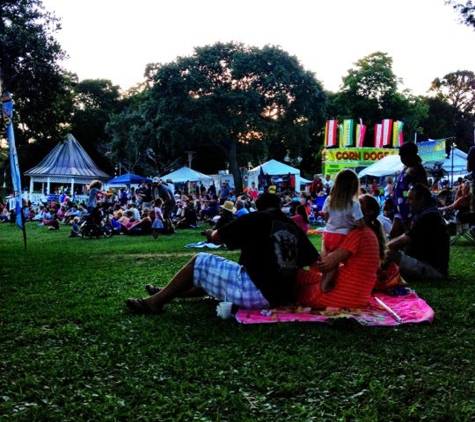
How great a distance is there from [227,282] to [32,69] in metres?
10.5

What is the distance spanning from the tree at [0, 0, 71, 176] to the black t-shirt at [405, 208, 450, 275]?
969cm

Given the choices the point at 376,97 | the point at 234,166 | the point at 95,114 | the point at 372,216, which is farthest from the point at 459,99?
the point at 372,216

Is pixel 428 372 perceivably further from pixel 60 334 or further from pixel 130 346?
pixel 60 334

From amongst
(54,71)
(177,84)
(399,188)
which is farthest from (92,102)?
(399,188)

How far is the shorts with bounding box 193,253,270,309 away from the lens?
439 centimetres

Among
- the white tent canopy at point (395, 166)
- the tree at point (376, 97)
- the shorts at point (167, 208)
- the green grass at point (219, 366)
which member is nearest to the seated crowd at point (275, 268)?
the green grass at point (219, 366)

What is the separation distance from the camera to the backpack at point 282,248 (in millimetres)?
4258

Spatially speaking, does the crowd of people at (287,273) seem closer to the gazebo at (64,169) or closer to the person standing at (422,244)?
the person standing at (422,244)

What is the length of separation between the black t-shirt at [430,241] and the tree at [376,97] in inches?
1574

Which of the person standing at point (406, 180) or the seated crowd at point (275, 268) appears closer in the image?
the seated crowd at point (275, 268)

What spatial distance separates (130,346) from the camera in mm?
3736

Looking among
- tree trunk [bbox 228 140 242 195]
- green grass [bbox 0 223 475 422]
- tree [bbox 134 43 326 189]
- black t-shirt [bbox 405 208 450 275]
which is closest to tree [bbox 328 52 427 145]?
tree [bbox 134 43 326 189]

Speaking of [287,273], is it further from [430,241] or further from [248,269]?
[430,241]

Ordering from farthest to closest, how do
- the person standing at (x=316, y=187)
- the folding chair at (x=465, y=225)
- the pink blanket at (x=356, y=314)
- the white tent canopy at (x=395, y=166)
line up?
the person standing at (x=316, y=187)
the white tent canopy at (x=395, y=166)
the folding chair at (x=465, y=225)
the pink blanket at (x=356, y=314)
